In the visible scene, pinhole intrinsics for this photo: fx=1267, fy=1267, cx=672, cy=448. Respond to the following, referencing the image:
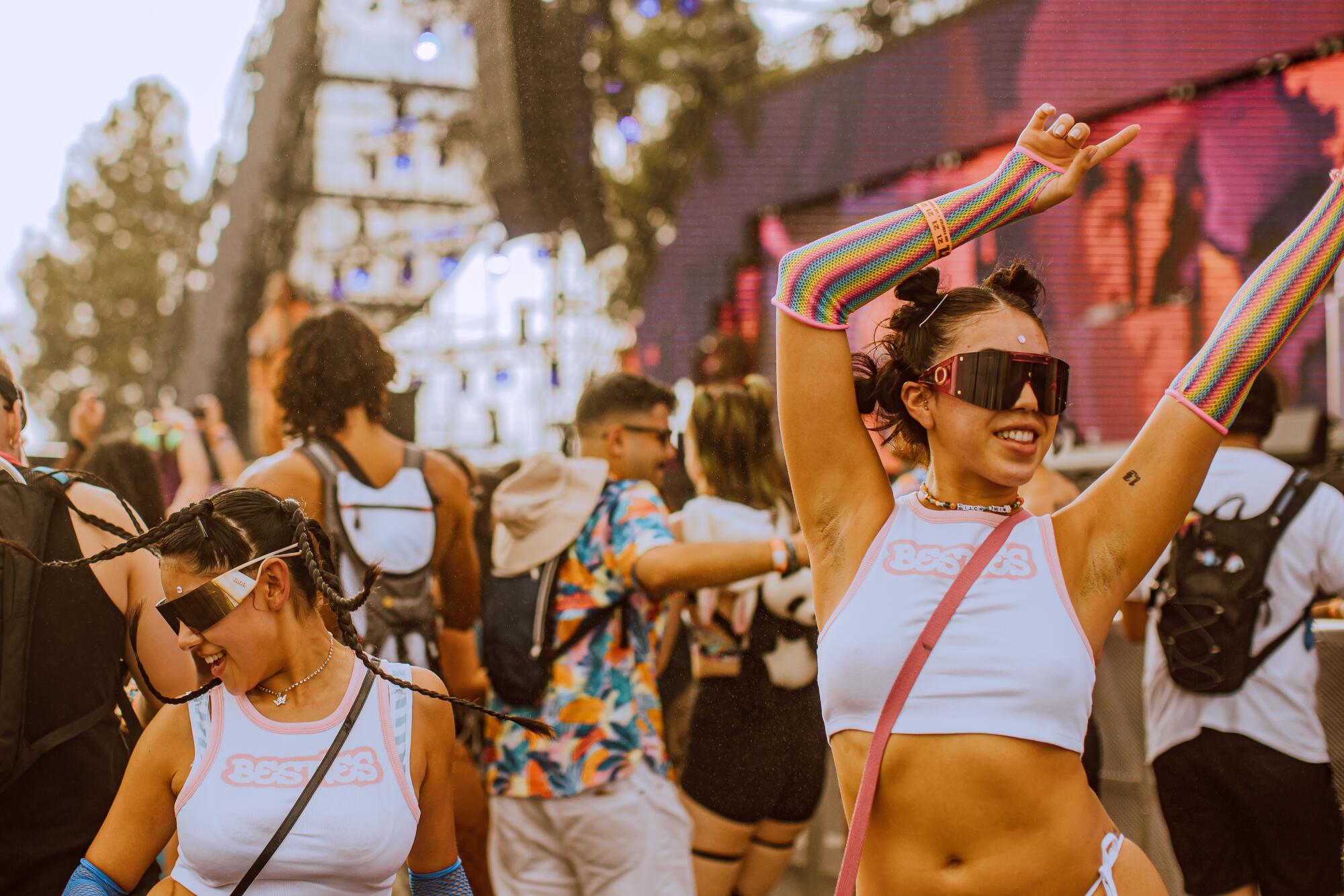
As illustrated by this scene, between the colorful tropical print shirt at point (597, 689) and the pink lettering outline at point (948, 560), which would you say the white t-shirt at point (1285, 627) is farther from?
the pink lettering outline at point (948, 560)

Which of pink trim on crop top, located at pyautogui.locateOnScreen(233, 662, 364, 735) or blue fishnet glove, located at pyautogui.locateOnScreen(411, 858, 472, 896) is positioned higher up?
pink trim on crop top, located at pyautogui.locateOnScreen(233, 662, 364, 735)

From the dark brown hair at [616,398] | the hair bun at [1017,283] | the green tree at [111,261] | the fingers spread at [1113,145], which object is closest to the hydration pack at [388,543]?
the dark brown hair at [616,398]

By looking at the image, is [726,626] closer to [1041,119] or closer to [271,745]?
[271,745]

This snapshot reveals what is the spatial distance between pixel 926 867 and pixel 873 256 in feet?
3.13

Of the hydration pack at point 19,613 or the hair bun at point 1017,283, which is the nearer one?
the hair bun at point 1017,283

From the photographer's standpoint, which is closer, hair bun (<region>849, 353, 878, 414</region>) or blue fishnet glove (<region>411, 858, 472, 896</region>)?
hair bun (<region>849, 353, 878, 414</region>)

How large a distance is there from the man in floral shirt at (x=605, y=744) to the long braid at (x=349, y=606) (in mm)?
1037

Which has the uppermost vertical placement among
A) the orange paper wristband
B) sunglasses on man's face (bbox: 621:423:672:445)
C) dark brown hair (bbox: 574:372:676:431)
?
the orange paper wristband

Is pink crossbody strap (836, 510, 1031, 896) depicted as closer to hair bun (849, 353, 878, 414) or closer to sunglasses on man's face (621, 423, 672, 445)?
hair bun (849, 353, 878, 414)

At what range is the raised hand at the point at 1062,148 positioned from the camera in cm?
199

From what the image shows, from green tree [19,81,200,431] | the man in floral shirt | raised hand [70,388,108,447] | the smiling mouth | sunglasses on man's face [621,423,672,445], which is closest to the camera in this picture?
the smiling mouth

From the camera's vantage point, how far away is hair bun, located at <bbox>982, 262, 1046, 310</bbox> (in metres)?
2.20

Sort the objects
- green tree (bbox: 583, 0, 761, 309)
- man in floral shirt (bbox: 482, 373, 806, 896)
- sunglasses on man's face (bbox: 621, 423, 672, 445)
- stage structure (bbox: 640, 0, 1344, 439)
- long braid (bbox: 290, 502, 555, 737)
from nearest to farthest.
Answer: long braid (bbox: 290, 502, 555, 737) → man in floral shirt (bbox: 482, 373, 806, 896) → sunglasses on man's face (bbox: 621, 423, 672, 445) → stage structure (bbox: 640, 0, 1344, 439) → green tree (bbox: 583, 0, 761, 309)

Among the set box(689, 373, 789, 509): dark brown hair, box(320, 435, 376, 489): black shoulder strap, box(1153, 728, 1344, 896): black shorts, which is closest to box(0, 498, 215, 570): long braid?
box(320, 435, 376, 489): black shoulder strap
